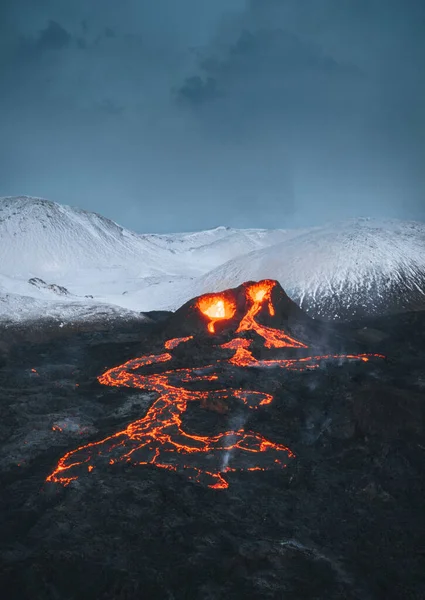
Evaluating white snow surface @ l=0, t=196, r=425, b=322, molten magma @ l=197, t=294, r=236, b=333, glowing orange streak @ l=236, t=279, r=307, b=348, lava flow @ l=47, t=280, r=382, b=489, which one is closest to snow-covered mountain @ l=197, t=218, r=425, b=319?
white snow surface @ l=0, t=196, r=425, b=322

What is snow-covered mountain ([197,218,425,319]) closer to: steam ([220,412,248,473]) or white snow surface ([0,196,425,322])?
white snow surface ([0,196,425,322])

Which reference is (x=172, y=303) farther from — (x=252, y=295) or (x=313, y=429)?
(x=313, y=429)

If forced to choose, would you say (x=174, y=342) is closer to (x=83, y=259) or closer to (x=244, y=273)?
(x=244, y=273)

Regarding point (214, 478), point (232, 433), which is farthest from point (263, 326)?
point (214, 478)

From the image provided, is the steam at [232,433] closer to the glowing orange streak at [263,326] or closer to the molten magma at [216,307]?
A: the glowing orange streak at [263,326]

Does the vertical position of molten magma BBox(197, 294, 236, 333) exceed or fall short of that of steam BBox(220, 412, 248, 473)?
it exceeds it

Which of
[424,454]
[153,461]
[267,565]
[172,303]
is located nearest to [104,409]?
[153,461]
